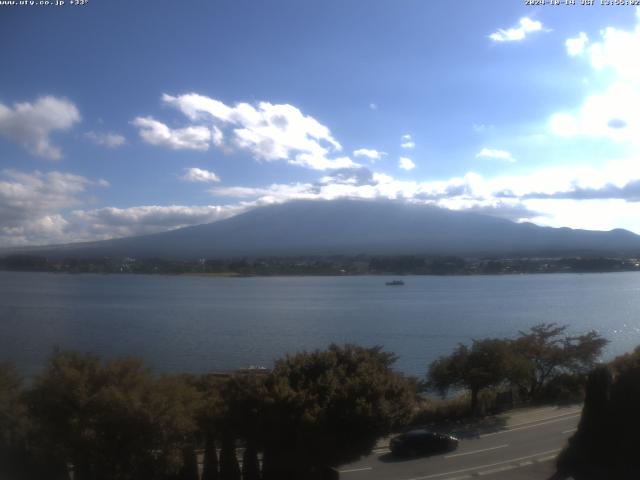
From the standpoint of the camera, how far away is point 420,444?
1048 cm

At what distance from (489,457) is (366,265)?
75.2m

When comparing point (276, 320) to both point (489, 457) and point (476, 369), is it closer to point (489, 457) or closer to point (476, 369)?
point (476, 369)

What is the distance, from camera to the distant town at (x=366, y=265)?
67.7 meters

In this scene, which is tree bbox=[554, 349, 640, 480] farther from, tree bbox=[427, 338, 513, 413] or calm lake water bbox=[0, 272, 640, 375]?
calm lake water bbox=[0, 272, 640, 375]

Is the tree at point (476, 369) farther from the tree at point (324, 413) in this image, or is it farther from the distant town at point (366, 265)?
the distant town at point (366, 265)

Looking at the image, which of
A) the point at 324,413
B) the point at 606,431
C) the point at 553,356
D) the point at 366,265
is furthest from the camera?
the point at 366,265

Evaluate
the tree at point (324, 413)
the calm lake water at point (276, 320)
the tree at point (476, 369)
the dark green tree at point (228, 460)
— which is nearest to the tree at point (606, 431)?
the tree at point (324, 413)

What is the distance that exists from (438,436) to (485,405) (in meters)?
4.27

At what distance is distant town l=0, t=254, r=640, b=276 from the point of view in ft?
222

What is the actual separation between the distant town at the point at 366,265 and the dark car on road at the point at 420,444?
174 ft

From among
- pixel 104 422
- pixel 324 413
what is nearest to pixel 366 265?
pixel 324 413

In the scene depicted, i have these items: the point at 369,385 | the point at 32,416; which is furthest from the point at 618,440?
the point at 32,416

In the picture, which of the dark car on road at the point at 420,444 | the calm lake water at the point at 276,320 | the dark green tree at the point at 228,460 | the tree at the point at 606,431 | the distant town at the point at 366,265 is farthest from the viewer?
the distant town at the point at 366,265

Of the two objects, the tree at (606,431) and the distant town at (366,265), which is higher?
the distant town at (366,265)
